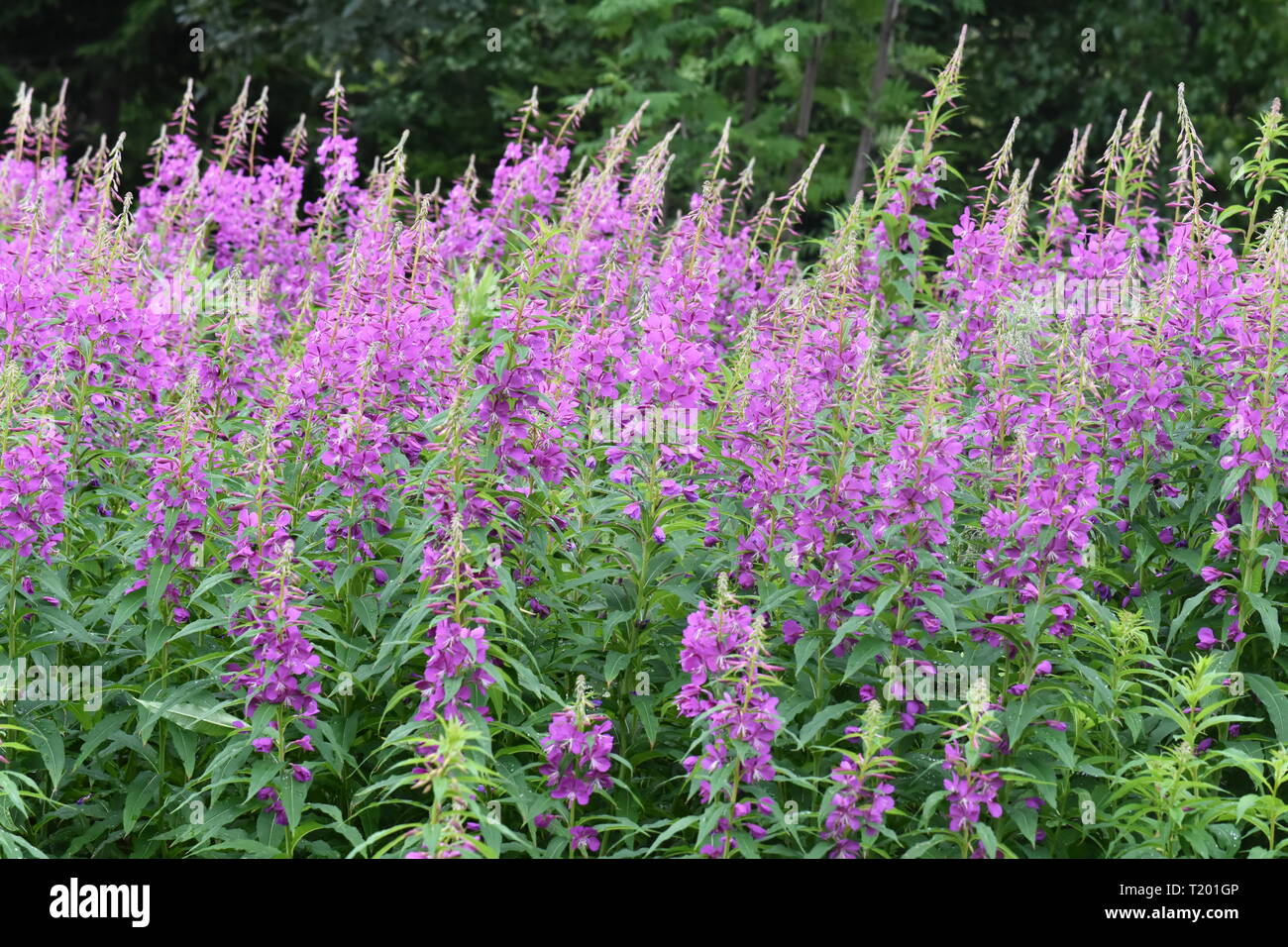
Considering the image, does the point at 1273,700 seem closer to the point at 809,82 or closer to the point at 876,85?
the point at 876,85

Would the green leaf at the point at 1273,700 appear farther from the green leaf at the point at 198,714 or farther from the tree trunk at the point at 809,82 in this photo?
the tree trunk at the point at 809,82

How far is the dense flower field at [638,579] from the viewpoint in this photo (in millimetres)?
4098

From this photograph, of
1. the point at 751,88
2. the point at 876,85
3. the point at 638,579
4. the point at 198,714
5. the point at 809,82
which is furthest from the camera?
the point at 751,88

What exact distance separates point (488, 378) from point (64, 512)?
1.40 m

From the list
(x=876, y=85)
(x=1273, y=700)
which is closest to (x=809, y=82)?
(x=876, y=85)

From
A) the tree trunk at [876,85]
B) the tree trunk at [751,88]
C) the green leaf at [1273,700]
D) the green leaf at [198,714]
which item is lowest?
the green leaf at [1273,700]

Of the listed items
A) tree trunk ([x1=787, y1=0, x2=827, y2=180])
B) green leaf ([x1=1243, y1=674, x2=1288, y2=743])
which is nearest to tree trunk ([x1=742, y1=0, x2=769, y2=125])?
tree trunk ([x1=787, y1=0, x2=827, y2=180])

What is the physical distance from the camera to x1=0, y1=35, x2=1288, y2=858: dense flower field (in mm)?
4098

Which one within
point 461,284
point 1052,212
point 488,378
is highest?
point 1052,212

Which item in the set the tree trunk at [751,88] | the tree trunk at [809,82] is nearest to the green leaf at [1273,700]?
the tree trunk at [809,82]

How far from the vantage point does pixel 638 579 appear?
4.56 meters

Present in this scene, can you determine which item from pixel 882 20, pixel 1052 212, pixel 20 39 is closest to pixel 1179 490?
pixel 1052 212
